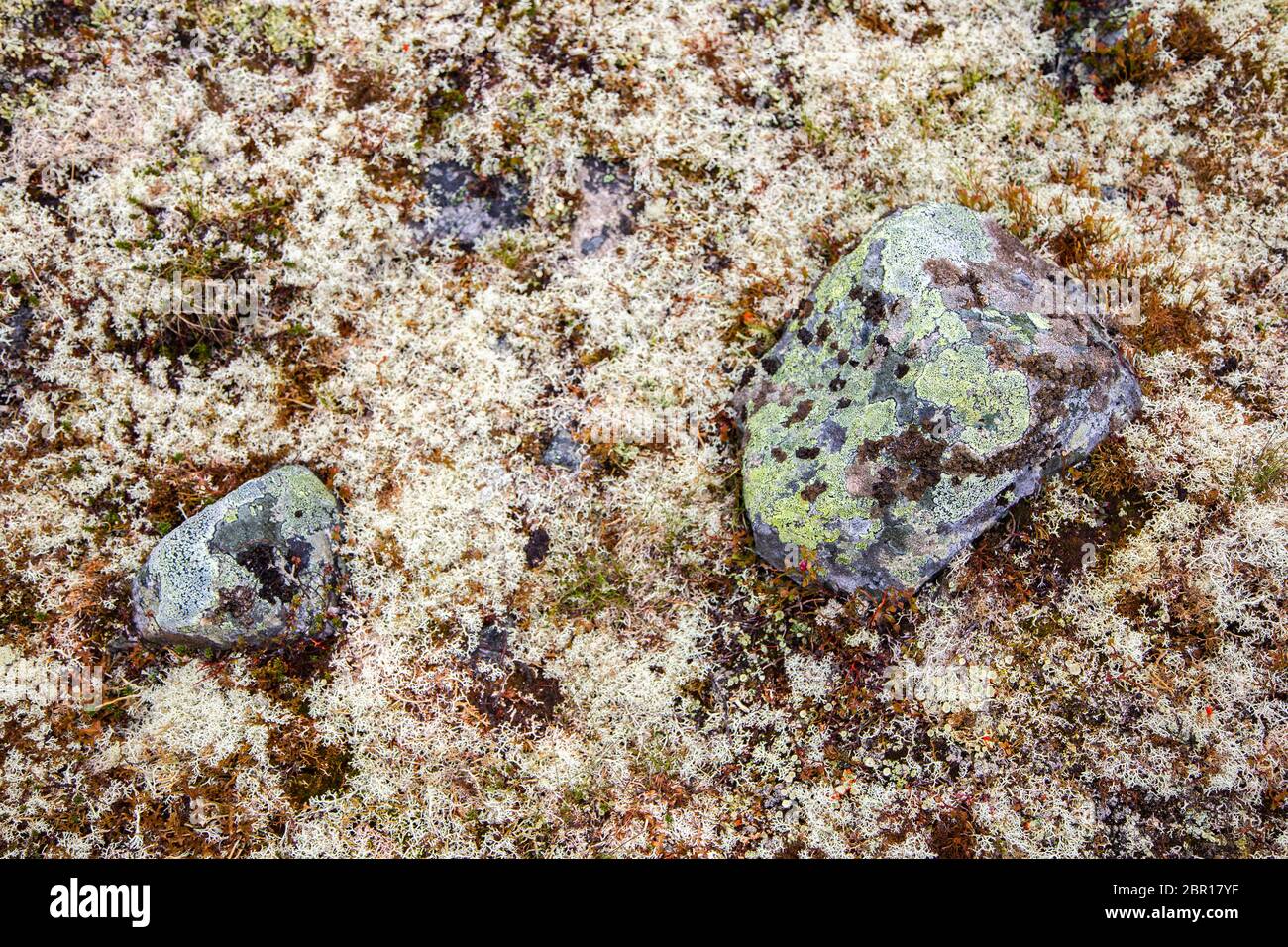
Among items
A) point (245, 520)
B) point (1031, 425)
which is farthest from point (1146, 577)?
point (245, 520)

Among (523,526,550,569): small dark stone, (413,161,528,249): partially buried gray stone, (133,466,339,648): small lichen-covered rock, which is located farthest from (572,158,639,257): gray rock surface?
(133,466,339,648): small lichen-covered rock

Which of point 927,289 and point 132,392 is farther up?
point 927,289

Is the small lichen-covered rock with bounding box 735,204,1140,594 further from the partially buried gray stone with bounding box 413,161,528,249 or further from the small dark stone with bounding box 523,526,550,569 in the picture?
the partially buried gray stone with bounding box 413,161,528,249

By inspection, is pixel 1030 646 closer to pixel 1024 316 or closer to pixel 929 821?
pixel 929 821

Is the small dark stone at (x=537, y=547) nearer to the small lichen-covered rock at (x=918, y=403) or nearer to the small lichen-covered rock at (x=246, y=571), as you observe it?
the small lichen-covered rock at (x=246, y=571)

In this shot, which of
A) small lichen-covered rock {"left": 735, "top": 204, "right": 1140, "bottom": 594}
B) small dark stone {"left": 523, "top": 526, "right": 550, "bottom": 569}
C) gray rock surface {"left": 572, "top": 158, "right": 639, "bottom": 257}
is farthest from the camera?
gray rock surface {"left": 572, "top": 158, "right": 639, "bottom": 257}

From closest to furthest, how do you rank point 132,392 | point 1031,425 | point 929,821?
point 1031,425, point 929,821, point 132,392

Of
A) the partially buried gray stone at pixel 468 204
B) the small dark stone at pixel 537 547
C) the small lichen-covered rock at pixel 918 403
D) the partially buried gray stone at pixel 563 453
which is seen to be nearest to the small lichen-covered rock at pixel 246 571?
the small dark stone at pixel 537 547
